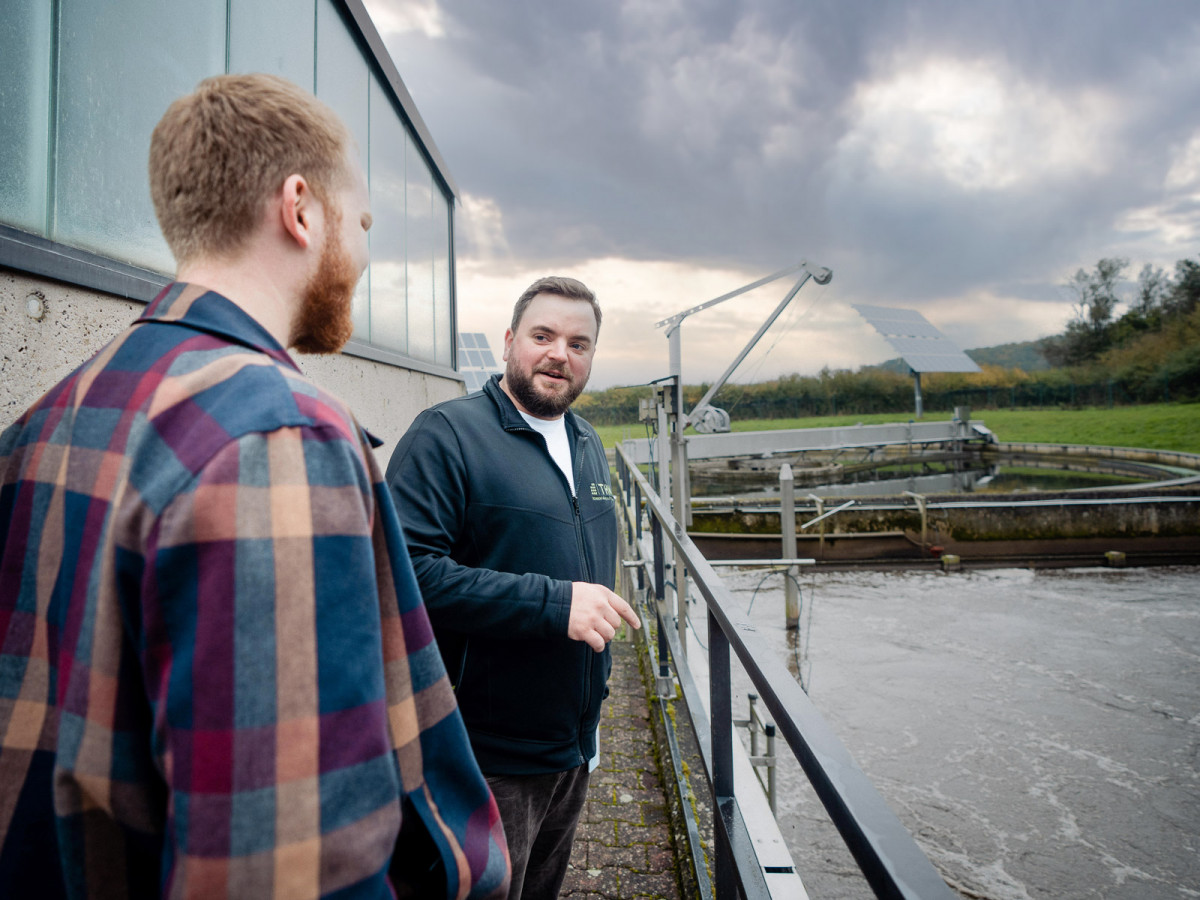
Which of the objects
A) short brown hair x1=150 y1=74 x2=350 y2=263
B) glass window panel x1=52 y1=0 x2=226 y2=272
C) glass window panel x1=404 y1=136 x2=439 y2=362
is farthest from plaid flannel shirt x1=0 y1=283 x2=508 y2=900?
glass window panel x1=404 y1=136 x2=439 y2=362

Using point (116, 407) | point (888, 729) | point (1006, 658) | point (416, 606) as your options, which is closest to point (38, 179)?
point (116, 407)

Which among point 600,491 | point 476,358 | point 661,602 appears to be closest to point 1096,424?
point 476,358

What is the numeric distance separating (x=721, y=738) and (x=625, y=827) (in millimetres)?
1440

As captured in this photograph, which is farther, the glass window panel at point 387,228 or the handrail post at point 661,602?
the glass window panel at point 387,228

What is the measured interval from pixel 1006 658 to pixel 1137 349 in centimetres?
5364

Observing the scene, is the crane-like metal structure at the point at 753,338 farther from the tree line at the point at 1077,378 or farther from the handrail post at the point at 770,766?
the tree line at the point at 1077,378

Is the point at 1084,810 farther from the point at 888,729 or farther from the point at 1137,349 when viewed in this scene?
the point at 1137,349

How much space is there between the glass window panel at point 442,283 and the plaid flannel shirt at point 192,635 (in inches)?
211

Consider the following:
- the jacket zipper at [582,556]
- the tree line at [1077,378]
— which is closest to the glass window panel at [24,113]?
the jacket zipper at [582,556]

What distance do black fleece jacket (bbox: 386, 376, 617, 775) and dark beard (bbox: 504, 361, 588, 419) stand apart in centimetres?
13

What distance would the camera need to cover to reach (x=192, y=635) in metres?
0.50

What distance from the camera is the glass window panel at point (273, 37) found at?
8.22 feet

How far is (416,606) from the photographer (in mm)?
700

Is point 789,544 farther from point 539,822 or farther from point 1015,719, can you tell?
point 539,822
